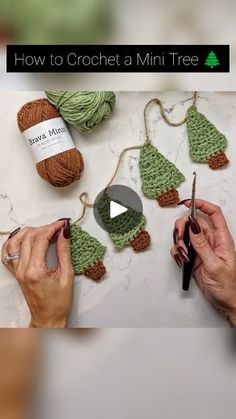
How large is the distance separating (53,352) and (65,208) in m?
0.31

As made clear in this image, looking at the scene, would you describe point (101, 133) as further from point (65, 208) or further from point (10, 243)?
point (10, 243)

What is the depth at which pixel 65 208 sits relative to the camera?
3.33ft

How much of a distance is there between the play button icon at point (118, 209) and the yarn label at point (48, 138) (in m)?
0.14

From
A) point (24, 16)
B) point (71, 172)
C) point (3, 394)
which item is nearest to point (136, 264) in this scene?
point (71, 172)

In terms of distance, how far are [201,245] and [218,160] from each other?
19cm

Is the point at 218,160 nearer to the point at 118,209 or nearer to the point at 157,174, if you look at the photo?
the point at 157,174

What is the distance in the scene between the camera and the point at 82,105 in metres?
0.94

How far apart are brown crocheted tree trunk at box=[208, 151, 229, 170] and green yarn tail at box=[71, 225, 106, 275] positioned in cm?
30

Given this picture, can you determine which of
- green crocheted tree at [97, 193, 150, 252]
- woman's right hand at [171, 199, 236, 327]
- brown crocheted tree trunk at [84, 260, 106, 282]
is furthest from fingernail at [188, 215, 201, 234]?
brown crocheted tree trunk at [84, 260, 106, 282]

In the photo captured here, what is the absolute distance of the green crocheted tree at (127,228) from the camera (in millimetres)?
1002

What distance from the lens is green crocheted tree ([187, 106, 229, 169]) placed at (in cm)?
100

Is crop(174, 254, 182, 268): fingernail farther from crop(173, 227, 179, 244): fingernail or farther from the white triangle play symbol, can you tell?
the white triangle play symbol

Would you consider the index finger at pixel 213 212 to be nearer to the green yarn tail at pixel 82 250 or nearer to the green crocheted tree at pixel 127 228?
the green crocheted tree at pixel 127 228

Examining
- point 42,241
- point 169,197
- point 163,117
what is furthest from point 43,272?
point 163,117
